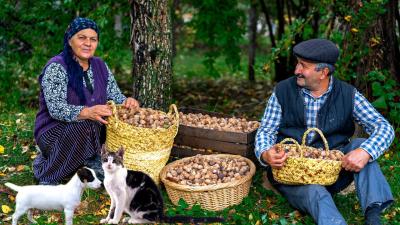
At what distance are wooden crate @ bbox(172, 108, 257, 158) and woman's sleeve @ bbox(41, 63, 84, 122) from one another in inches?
43.9

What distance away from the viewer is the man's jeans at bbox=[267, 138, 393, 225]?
4.41m

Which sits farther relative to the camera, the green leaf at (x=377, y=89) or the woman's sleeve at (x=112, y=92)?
the green leaf at (x=377, y=89)

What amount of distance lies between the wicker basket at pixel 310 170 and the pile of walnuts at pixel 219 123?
1123mm

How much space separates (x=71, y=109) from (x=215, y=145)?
1395 millimetres

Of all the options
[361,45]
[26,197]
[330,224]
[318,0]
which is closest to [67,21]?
[318,0]

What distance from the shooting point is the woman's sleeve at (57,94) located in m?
5.07

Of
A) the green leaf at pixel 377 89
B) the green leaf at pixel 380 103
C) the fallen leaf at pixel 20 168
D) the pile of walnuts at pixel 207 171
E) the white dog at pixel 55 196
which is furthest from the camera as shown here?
the green leaf at pixel 377 89

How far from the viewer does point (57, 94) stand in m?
5.12

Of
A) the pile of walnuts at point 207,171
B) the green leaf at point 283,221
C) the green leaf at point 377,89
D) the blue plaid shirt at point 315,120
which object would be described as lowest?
the green leaf at point 283,221

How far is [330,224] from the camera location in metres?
4.32

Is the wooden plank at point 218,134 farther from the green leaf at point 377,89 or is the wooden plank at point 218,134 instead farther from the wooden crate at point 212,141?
the green leaf at point 377,89

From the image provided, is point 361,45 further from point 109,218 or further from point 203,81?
point 203,81

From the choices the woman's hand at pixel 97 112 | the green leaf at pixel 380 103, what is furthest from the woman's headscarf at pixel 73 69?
the green leaf at pixel 380 103

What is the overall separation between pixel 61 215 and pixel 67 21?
456 centimetres
